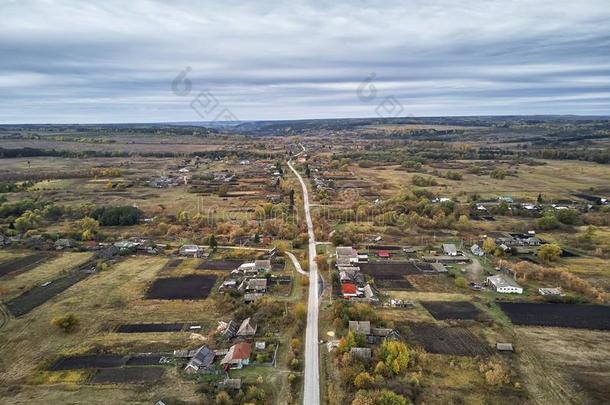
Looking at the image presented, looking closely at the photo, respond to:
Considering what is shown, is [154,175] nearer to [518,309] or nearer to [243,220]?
[243,220]

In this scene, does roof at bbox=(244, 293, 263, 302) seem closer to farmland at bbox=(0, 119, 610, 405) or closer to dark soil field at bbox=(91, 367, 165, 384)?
farmland at bbox=(0, 119, 610, 405)

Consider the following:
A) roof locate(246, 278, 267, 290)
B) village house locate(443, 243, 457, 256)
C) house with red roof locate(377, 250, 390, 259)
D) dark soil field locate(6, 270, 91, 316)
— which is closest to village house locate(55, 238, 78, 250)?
dark soil field locate(6, 270, 91, 316)

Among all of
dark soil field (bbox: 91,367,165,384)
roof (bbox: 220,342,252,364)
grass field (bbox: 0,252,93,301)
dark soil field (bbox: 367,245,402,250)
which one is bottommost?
dark soil field (bbox: 91,367,165,384)

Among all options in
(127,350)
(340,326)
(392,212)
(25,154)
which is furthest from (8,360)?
(25,154)

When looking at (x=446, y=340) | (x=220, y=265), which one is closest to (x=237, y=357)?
(x=446, y=340)

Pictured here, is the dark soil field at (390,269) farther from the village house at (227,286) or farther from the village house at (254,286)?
the village house at (227,286)
